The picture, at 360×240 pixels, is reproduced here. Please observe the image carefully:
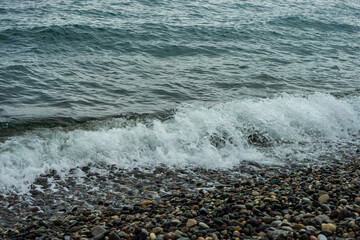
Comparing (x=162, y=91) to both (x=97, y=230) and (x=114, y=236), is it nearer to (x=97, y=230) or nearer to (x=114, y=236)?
(x=97, y=230)

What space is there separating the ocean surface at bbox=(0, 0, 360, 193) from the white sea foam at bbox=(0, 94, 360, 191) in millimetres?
29

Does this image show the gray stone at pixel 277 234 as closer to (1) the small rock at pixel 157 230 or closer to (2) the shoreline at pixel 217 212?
(2) the shoreline at pixel 217 212

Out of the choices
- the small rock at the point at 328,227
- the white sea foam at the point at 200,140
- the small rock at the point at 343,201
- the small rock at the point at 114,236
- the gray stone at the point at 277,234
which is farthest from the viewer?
the white sea foam at the point at 200,140

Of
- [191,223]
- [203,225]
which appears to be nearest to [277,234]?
[203,225]

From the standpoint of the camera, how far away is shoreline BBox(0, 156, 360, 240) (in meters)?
3.94

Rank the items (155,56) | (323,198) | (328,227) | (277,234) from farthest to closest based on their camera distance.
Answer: (155,56) → (323,198) → (328,227) → (277,234)

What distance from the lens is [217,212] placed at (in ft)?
15.1

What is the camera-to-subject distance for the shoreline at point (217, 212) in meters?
3.94

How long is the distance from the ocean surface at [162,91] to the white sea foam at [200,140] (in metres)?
0.03

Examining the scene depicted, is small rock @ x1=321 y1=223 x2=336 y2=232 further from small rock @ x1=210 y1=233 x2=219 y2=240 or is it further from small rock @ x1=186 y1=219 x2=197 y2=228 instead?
small rock @ x1=186 y1=219 x2=197 y2=228

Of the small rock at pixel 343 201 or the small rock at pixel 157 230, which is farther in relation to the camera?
the small rock at pixel 343 201

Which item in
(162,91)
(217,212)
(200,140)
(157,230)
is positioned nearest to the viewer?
(157,230)

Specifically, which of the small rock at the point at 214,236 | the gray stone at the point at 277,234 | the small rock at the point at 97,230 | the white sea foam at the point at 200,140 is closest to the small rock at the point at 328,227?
the gray stone at the point at 277,234

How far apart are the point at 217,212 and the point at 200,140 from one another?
350cm
